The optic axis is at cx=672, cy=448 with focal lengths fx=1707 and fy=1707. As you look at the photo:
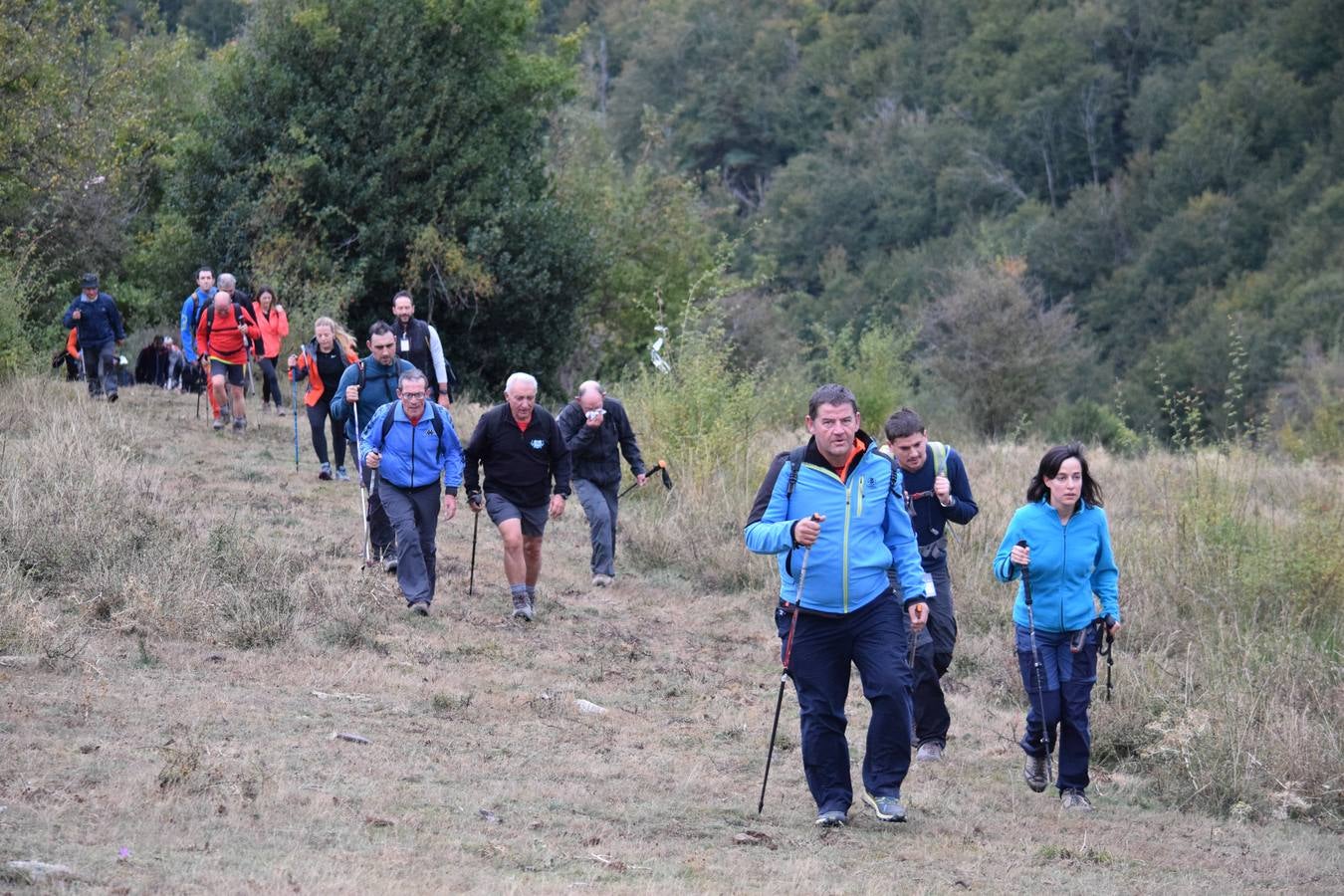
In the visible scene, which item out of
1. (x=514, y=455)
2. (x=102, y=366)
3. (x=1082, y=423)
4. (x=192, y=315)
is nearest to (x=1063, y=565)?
(x=514, y=455)

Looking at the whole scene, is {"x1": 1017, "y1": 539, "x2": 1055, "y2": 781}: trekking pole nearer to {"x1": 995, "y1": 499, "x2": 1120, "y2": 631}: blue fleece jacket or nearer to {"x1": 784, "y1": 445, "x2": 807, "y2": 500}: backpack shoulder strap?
{"x1": 995, "y1": 499, "x2": 1120, "y2": 631}: blue fleece jacket

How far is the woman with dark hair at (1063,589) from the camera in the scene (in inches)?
338

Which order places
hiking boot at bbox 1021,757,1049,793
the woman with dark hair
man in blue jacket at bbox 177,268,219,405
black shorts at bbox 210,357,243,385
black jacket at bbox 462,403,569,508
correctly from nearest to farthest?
1. the woman with dark hair
2. hiking boot at bbox 1021,757,1049,793
3. black jacket at bbox 462,403,569,508
4. black shorts at bbox 210,357,243,385
5. man in blue jacket at bbox 177,268,219,405

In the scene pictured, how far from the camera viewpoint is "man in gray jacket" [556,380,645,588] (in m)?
13.9

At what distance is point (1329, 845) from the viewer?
8.59 meters

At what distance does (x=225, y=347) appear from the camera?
1895cm

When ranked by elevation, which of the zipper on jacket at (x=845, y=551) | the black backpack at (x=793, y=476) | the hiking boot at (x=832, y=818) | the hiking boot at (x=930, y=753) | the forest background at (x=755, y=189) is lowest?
A: the hiking boot at (x=930, y=753)

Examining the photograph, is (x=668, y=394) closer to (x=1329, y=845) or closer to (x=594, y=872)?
(x=1329, y=845)

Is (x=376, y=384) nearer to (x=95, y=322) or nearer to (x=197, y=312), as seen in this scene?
(x=197, y=312)

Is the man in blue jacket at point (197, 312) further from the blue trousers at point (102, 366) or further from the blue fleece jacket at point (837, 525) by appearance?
the blue fleece jacket at point (837, 525)

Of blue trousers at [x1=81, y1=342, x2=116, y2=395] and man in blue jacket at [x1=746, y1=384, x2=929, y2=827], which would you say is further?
blue trousers at [x1=81, y1=342, x2=116, y2=395]

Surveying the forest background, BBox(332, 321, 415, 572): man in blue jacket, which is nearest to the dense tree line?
the forest background

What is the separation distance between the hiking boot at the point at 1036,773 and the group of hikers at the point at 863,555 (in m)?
0.01

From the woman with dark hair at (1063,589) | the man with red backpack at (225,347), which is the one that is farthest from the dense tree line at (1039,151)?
the woman with dark hair at (1063,589)
